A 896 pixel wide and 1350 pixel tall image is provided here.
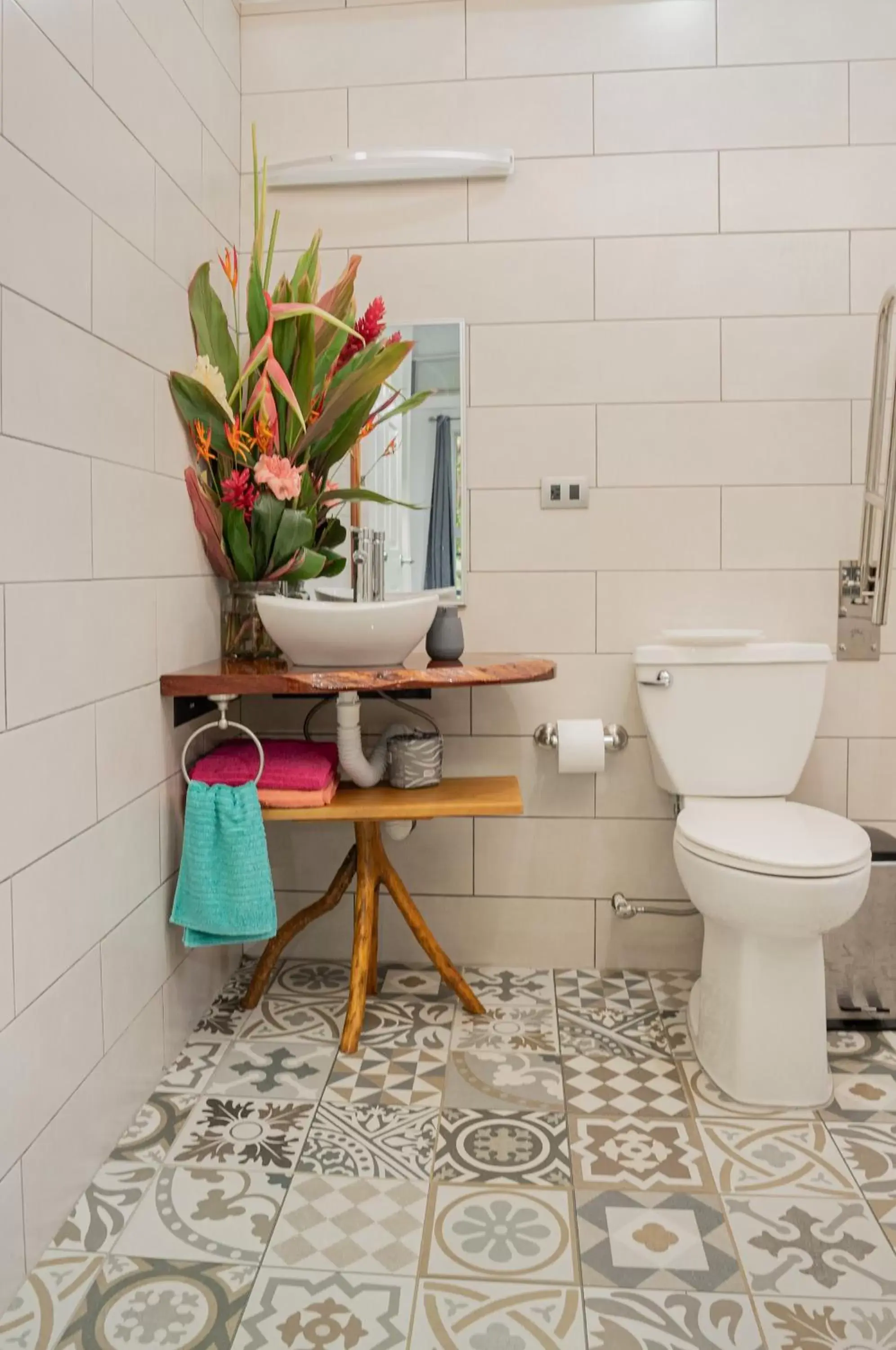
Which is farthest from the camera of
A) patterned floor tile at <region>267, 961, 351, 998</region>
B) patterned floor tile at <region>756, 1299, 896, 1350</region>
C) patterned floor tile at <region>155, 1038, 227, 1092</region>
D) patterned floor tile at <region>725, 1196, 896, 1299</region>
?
patterned floor tile at <region>267, 961, 351, 998</region>

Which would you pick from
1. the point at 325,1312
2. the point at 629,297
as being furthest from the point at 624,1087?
the point at 629,297

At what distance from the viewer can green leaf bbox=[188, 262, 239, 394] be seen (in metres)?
2.14

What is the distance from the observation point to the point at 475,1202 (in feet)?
5.30

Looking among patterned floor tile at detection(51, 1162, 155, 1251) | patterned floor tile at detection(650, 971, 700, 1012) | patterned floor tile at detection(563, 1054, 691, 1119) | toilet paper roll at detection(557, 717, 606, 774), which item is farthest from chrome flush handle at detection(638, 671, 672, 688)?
patterned floor tile at detection(51, 1162, 155, 1251)

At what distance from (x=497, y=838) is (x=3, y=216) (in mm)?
1726

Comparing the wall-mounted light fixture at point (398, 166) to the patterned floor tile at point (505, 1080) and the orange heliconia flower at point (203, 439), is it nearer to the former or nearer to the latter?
the orange heliconia flower at point (203, 439)

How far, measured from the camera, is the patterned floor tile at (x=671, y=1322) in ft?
4.33

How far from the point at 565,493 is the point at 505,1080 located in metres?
1.32

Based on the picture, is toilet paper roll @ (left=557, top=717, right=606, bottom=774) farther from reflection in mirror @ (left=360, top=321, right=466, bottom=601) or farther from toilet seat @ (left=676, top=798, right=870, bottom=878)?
reflection in mirror @ (left=360, top=321, right=466, bottom=601)

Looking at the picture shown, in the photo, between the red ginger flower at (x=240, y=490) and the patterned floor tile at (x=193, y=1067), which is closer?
the patterned floor tile at (x=193, y=1067)

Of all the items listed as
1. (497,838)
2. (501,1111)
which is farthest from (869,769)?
(501,1111)

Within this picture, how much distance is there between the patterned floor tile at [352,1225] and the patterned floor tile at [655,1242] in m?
0.26

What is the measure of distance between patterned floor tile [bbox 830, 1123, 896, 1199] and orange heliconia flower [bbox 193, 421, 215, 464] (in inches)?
69.4

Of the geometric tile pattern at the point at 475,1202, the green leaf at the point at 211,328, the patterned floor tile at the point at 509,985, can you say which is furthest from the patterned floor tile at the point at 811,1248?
the green leaf at the point at 211,328
